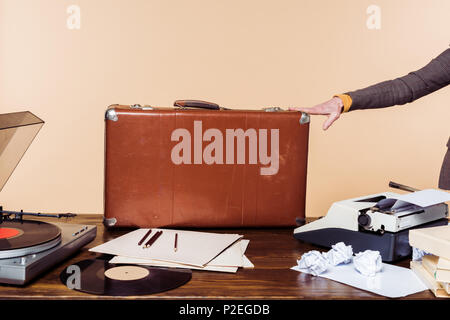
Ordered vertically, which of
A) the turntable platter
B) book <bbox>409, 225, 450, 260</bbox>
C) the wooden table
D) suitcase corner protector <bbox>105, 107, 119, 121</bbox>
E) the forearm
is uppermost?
the forearm

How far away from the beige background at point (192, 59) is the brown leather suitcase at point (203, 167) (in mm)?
1434

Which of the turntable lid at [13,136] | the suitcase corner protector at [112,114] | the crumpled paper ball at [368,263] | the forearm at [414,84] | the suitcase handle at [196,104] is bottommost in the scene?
the crumpled paper ball at [368,263]

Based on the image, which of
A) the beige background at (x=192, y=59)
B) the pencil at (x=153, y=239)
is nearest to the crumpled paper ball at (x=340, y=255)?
the pencil at (x=153, y=239)

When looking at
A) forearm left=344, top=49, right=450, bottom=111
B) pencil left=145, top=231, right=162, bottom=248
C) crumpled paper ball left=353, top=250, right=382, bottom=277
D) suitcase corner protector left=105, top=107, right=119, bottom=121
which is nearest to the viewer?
crumpled paper ball left=353, top=250, right=382, bottom=277

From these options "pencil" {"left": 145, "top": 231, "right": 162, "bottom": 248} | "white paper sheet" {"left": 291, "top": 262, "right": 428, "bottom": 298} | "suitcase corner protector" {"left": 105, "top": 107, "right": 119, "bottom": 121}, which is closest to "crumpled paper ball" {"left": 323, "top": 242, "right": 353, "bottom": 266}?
"white paper sheet" {"left": 291, "top": 262, "right": 428, "bottom": 298}

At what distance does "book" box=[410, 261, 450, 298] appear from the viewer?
2.87 ft

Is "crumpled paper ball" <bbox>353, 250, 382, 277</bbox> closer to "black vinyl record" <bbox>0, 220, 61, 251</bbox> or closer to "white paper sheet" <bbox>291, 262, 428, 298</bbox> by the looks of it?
"white paper sheet" <bbox>291, 262, 428, 298</bbox>

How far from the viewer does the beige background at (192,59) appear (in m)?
2.74

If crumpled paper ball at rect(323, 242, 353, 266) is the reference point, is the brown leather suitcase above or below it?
above

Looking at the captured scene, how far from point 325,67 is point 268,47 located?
354 mm

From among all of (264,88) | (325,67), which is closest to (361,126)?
(325,67)

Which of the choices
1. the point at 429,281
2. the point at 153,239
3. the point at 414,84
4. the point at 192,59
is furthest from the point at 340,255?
the point at 192,59

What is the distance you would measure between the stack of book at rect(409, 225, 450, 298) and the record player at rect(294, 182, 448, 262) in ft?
0.26

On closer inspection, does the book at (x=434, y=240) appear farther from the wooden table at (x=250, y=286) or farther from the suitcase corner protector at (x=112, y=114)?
the suitcase corner protector at (x=112, y=114)
